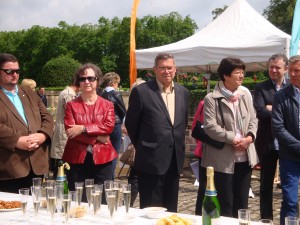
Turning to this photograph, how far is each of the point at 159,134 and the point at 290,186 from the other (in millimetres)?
1369

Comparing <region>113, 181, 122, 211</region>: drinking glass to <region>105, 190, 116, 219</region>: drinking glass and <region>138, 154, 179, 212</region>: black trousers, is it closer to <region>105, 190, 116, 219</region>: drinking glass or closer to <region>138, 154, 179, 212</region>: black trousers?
<region>105, 190, 116, 219</region>: drinking glass

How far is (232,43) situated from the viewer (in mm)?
7879

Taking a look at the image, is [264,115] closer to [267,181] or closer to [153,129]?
[267,181]

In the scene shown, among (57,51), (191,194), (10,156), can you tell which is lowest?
(191,194)

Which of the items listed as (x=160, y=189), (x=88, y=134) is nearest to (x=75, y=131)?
(x=88, y=134)

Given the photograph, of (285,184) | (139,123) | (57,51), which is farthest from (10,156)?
(57,51)

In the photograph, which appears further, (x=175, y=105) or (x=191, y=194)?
(x=191, y=194)

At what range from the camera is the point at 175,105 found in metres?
4.09

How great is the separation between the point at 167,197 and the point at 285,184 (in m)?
1.15

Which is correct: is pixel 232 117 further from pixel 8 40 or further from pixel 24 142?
pixel 8 40

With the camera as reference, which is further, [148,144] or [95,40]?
[95,40]

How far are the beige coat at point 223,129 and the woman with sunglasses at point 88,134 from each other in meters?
0.97

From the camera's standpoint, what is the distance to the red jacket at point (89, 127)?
4.13 meters

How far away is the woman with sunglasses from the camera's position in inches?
163
